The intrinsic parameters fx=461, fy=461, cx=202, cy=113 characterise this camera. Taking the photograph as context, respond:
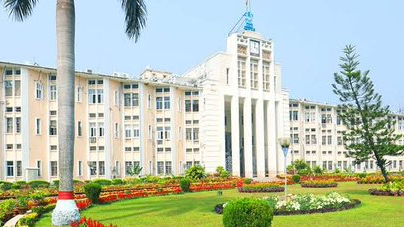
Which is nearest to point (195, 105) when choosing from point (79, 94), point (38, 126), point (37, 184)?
point (79, 94)

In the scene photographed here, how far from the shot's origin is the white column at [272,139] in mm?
47125

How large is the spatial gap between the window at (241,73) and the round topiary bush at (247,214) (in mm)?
36492

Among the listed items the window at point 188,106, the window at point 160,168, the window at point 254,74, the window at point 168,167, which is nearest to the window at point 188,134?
the window at point 188,106

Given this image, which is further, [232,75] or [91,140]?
[232,75]

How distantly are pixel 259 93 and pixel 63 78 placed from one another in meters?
35.7

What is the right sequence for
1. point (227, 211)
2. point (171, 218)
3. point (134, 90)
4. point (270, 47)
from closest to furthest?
point (227, 211) < point (171, 218) < point (134, 90) < point (270, 47)

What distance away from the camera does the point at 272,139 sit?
47406 millimetres

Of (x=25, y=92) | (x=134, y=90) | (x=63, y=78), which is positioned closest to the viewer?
(x=63, y=78)

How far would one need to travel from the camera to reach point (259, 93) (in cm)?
4688

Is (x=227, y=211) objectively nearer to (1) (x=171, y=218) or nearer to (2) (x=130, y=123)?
(1) (x=171, y=218)

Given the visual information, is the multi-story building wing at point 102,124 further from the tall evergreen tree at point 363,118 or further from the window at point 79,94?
the tall evergreen tree at point 363,118

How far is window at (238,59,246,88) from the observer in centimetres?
4578

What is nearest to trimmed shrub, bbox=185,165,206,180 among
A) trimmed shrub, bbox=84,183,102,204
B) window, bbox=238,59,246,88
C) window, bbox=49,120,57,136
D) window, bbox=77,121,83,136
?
window, bbox=77,121,83,136

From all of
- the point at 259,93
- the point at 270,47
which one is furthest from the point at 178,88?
the point at 270,47
